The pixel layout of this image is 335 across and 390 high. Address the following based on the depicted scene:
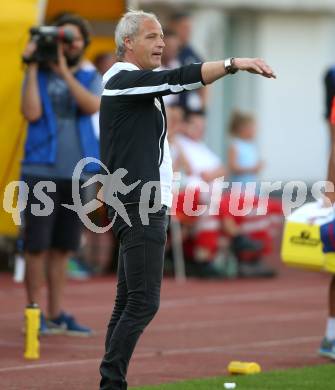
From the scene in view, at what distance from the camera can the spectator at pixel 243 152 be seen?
17000 millimetres

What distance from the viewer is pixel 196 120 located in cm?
1677

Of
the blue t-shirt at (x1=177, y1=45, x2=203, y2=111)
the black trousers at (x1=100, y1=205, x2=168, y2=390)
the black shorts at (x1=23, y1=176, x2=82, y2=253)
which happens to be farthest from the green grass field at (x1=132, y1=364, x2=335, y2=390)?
the blue t-shirt at (x1=177, y1=45, x2=203, y2=111)

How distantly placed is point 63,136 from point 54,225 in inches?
28.7

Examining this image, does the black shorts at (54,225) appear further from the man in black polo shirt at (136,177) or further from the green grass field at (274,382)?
the man in black polo shirt at (136,177)

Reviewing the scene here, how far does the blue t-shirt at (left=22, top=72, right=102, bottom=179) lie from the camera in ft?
34.7

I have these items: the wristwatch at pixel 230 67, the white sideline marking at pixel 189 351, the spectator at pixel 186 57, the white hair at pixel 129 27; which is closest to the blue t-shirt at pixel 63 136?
the white sideline marking at pixel 189 351

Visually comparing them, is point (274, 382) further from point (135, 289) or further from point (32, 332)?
point (32, 332)

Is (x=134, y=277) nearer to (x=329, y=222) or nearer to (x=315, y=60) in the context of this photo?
(x=329, y=222)

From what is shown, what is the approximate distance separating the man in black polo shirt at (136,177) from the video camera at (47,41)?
2.91m

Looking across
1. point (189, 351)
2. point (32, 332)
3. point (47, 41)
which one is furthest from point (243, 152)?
point (32, 332)

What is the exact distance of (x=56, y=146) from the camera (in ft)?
34.8

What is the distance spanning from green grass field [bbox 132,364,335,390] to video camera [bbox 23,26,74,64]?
10.6 ft

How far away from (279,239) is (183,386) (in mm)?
12644

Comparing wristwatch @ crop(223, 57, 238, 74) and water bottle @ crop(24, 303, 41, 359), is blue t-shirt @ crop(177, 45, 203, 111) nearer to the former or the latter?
water bottle @ crop(24, 303, 41, 359)
